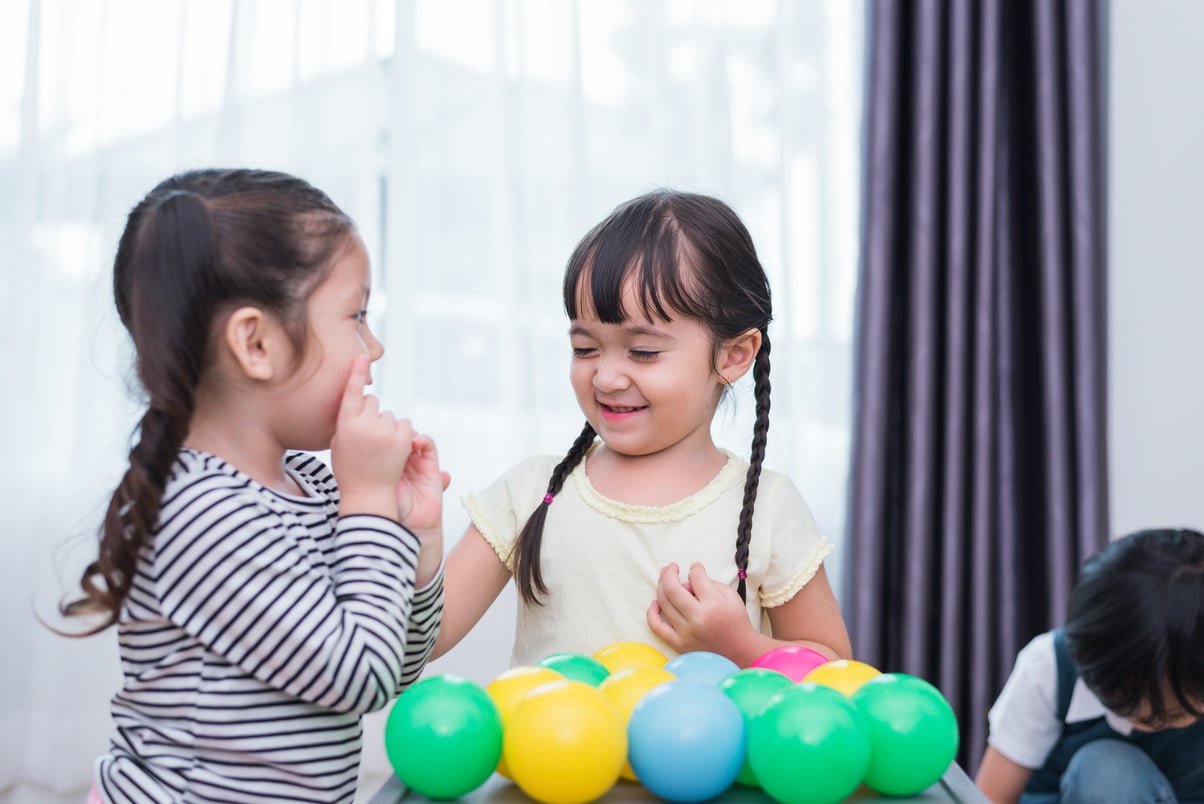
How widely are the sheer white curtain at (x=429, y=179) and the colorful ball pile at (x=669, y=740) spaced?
1595 mm

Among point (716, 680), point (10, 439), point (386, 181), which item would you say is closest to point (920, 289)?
point (386, 181)

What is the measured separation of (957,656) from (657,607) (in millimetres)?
1357

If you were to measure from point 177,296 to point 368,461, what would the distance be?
8.3 inches

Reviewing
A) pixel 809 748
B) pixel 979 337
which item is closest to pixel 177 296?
pixel 809 748

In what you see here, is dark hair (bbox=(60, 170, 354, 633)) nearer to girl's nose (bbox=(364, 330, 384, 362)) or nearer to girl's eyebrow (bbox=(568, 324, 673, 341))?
girl's nose (bbox=(364, 330, 384, 362))

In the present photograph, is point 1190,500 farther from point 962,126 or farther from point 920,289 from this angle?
point 962,126

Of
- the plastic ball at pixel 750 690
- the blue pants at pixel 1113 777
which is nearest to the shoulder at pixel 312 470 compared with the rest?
the plastic ball at pixel 750 690

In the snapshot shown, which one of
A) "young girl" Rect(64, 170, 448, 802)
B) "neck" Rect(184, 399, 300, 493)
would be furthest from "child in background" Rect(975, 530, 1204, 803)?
"neck" Rect(184, 399, 300, 493)

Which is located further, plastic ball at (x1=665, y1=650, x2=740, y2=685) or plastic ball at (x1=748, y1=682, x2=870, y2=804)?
plastic ball at (x1=665, y1=650, x2=740, y2=685)

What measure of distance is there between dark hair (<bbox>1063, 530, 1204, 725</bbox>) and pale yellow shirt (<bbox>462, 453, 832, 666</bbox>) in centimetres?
43

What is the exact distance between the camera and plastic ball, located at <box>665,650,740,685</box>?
43.2 inches

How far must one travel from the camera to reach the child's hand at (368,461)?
1013mm

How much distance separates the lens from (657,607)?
1345 mm

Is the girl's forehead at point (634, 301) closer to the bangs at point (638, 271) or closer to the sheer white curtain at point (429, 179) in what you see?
the bangs at point (638, 271)
